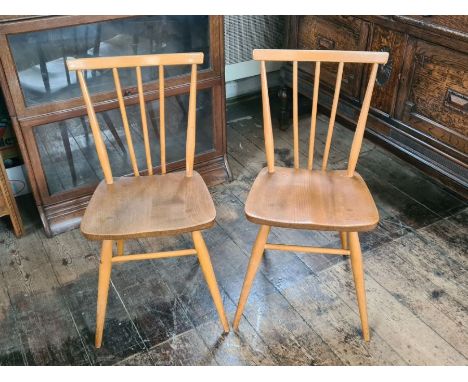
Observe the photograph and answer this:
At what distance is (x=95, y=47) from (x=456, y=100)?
1.38 meters

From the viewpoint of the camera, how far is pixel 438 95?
5.96 feet

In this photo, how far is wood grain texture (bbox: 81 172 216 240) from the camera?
1377mm

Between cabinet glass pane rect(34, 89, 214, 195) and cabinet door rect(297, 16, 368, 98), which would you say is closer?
cabinet glass pane rect(34, 89, 214, 195)

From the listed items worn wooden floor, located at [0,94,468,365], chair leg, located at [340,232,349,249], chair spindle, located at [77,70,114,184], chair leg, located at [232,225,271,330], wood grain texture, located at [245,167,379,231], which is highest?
chair spindle, located at [77,70,114,184]

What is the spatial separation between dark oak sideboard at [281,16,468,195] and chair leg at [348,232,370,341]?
63cm

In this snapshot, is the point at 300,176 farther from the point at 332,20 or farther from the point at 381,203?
the point at 332,20

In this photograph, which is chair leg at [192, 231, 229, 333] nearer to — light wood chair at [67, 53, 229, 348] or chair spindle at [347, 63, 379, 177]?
light wood chair at [67, 53, 229, 348]

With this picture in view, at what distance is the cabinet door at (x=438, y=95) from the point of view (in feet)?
5.64

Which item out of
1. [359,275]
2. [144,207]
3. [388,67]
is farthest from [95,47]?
[359,275]

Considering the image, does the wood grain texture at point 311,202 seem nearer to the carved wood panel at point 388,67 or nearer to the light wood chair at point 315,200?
the light wood chair at point 315,200

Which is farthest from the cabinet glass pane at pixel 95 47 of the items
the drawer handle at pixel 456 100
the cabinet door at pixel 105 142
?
the drawer handle at pixel 456 100

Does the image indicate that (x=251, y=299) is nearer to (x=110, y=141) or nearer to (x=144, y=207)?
(x=144, y=207)

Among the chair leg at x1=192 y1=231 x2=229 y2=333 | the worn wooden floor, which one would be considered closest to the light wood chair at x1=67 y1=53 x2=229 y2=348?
the chair leg at x1=192 y1=231 x2=229 y2=333
